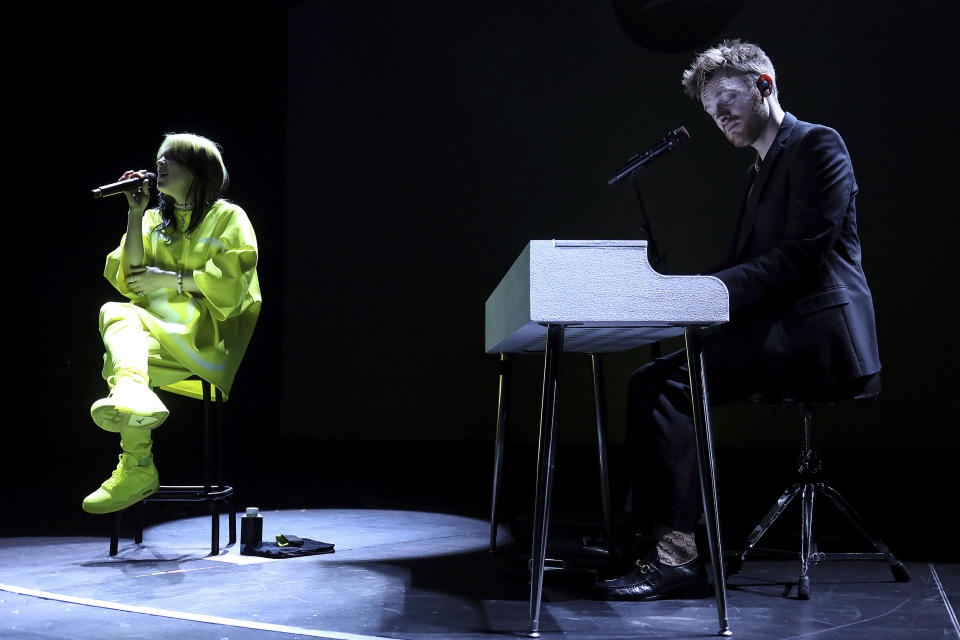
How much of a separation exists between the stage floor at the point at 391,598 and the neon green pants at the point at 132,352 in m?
0.48

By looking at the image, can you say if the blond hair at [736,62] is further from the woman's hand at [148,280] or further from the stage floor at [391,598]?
the woman's hand at [148,280]

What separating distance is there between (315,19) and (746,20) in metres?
3.03

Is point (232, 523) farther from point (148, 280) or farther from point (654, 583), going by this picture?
point (654, 583)

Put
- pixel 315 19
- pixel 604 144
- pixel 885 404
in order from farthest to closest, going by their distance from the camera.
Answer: pixel 315 19 < pixel 604 144 < pixel 885 404

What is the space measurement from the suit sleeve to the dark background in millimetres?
2394

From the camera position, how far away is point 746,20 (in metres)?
5.72

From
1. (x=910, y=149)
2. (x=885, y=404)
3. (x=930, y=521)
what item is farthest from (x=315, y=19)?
(x=930, y=521)

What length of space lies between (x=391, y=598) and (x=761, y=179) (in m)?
1.32

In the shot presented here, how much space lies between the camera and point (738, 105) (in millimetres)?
2209

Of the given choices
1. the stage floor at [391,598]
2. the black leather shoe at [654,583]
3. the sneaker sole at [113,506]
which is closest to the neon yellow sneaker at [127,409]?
the sneaker sole at [113,506]

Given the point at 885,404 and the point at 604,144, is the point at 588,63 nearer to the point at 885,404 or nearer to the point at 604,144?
the point at 604,144

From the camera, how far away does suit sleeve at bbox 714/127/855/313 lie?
1929 mm

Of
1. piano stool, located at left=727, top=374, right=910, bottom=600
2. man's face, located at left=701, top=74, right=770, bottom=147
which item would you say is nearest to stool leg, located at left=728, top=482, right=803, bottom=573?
piano stool, located at left=727, top=374, right=910, bottom=600

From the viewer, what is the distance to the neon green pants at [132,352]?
2.21 meters
